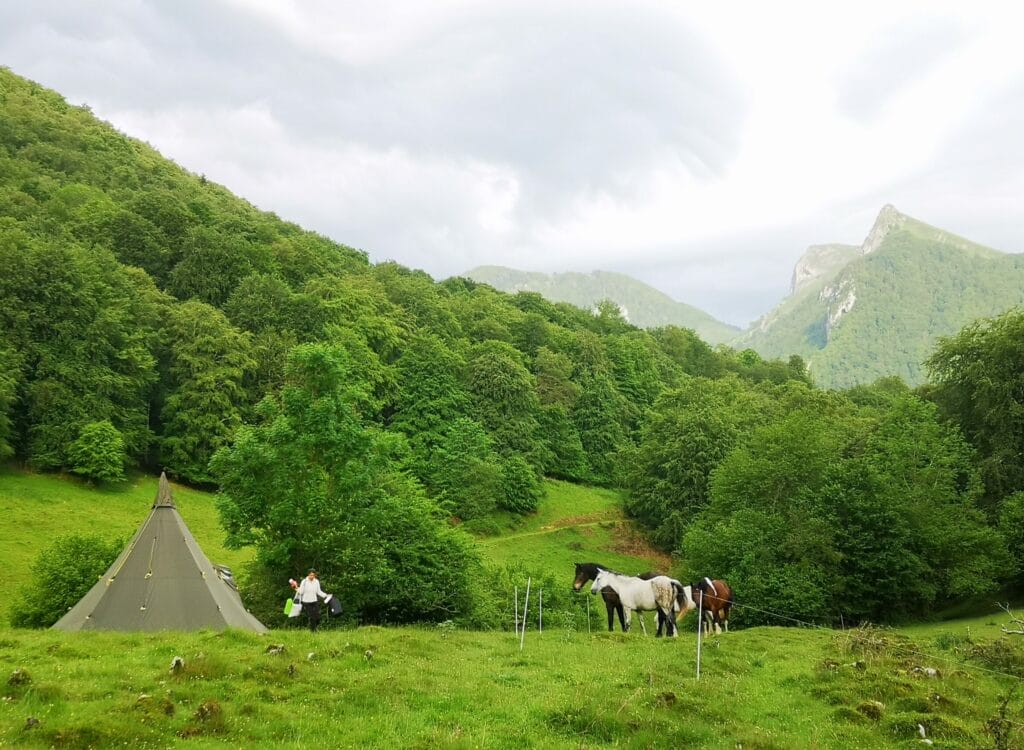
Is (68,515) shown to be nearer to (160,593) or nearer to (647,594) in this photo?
(160,593)

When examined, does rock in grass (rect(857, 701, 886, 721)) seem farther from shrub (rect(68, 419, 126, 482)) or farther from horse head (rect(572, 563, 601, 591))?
shrub (rect(68, 419, 126, 482))

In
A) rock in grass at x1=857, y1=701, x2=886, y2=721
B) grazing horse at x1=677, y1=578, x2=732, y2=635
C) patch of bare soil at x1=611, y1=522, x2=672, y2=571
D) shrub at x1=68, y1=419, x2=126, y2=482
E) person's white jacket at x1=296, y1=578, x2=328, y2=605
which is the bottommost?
patch of bare soil at x1=611, y1=522, x2=672, y2=571

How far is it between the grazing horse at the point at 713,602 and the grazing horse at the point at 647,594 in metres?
0.62

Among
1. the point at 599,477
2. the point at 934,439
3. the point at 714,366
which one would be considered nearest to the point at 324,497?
the point at 934,439

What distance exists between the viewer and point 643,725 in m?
10.7

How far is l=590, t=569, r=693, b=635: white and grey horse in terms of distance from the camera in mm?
23344

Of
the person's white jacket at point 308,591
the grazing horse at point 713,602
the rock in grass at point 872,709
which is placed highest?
the person's white jacket at point 308,591

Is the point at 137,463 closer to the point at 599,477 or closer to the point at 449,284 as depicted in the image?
the point at 599,477

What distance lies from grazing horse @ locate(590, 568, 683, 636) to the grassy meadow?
3253 millimetres

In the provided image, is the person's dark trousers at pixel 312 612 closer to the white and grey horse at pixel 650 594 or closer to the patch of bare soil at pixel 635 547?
the white and grey horse at pixel 650 594

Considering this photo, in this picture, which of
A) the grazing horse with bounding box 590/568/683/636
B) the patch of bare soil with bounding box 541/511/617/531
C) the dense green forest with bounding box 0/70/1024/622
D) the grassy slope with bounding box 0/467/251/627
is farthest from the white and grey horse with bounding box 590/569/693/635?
the patch of bare soil with bounding box 541/511/617/531

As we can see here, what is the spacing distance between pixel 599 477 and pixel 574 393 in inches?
490

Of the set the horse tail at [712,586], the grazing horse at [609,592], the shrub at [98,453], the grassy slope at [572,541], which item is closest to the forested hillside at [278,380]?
the shrub at [98,453]

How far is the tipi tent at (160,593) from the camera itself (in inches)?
727
